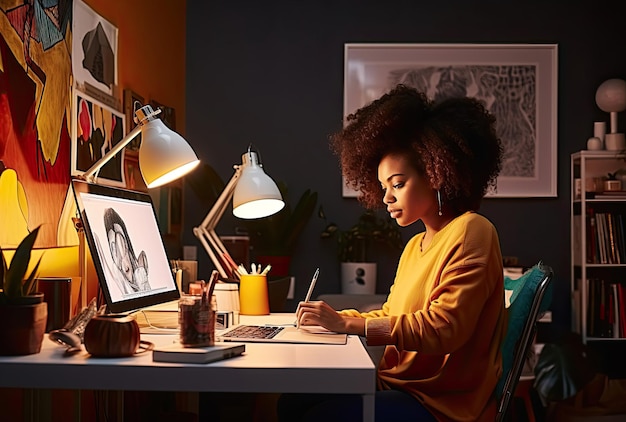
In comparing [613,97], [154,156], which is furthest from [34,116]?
[613,97]

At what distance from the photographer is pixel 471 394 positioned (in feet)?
6.18

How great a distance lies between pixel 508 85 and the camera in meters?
4.51

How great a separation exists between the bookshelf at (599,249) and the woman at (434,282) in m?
2.31

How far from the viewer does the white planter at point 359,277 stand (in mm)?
4359

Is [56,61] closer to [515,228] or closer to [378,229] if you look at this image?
[378,229]

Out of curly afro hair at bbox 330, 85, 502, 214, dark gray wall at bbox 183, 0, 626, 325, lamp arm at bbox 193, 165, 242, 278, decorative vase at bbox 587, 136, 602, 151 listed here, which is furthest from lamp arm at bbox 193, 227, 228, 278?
decorative vase at bbox 587, 136, 602, 151

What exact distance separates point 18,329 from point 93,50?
142 cm

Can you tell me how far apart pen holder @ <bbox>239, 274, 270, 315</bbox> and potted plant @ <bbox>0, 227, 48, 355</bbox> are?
0.99 meters

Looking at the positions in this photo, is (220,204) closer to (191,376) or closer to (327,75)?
(191,376)

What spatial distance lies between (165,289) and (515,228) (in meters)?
2.79

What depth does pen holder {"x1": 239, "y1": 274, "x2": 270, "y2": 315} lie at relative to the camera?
256 centimetres

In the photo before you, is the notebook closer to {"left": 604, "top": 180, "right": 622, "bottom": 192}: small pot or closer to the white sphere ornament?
{"left": 604, "top": 180, "right": 622, "bottom": 192}: small pot

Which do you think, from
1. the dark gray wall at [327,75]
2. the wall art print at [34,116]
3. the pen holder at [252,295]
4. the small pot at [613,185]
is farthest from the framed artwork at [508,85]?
the wall art print at [34,116]

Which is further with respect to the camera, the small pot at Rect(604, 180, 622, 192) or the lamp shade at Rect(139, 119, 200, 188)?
the small pot at Rect(604, 180, 622, 192)
